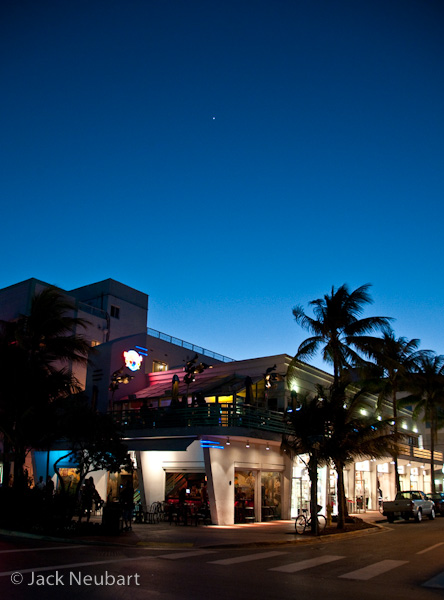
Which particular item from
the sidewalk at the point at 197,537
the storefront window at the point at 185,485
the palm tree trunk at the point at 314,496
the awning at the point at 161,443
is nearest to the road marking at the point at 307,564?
the sidewalk at the point at 197,537

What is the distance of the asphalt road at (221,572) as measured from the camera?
8703 millimetres

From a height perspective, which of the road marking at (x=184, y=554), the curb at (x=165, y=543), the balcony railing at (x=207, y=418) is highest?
the balcony railing at (x=207, y=418)

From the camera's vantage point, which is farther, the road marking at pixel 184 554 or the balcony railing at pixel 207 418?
the balcony railing at pixel 207 418

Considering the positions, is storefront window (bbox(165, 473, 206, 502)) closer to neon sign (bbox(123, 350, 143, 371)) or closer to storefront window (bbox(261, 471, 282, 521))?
storefront window (bbox(261, 471, 282, 521))

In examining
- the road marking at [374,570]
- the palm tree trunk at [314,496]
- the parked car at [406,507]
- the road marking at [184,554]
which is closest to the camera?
the road marking at [374,570]

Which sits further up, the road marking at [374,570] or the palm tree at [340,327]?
the palm tree at [340,327]

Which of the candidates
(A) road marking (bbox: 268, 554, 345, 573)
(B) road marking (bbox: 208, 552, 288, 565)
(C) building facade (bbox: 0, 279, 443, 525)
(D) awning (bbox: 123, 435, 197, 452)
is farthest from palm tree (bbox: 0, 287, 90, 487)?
(A) road marking (bbox: 268, 554, 345, 573)

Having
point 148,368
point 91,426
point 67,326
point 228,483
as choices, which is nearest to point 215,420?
point 228,483

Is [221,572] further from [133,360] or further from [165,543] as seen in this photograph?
[133,360]

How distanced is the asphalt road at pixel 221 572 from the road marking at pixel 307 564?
2 centimetres

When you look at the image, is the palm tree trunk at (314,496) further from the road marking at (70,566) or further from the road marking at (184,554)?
the road marking at (70,566)

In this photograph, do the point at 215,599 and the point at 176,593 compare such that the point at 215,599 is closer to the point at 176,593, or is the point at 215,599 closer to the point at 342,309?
the point at 176,593

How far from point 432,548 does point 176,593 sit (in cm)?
1003

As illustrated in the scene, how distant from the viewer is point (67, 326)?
976 inches
